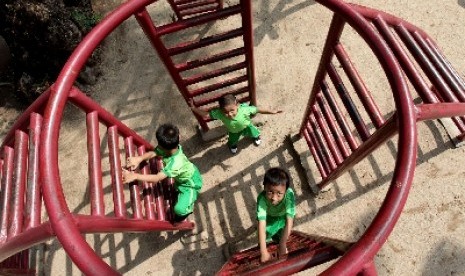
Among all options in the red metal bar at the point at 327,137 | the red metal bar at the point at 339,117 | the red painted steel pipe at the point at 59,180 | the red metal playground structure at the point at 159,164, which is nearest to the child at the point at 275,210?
the red metal playground structure at the point at 159,164

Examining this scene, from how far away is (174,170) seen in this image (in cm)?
328

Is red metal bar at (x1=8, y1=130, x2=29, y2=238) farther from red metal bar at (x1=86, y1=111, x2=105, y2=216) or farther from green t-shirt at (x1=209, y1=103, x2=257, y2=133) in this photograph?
green t-shirt at (x1=209, y1=103, x2=257, y2=133)

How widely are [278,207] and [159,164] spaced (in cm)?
110

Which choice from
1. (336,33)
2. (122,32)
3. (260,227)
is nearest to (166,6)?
(122,32)

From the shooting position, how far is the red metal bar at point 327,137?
12.1 ft

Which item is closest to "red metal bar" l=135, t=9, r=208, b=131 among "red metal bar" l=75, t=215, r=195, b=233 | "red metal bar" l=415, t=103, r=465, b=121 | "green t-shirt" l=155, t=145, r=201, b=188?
"green t-shirt" l=155, t=145, r=201, b=188

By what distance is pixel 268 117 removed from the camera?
4.74 meters

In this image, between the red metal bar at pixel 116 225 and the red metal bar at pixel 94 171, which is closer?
the red metal bar at pixel 116 225

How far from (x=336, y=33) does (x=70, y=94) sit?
1.83 m

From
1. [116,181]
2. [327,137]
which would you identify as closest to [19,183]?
[116,181]

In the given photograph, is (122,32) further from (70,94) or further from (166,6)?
(70,94)

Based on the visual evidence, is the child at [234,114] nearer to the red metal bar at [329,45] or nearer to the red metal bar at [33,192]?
the red metal bar at [329,45]

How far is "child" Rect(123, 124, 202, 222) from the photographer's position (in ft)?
10.3

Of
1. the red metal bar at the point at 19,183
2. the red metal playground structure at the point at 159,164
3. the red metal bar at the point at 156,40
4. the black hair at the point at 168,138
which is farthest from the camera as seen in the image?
the black hair at the point at 168,138
